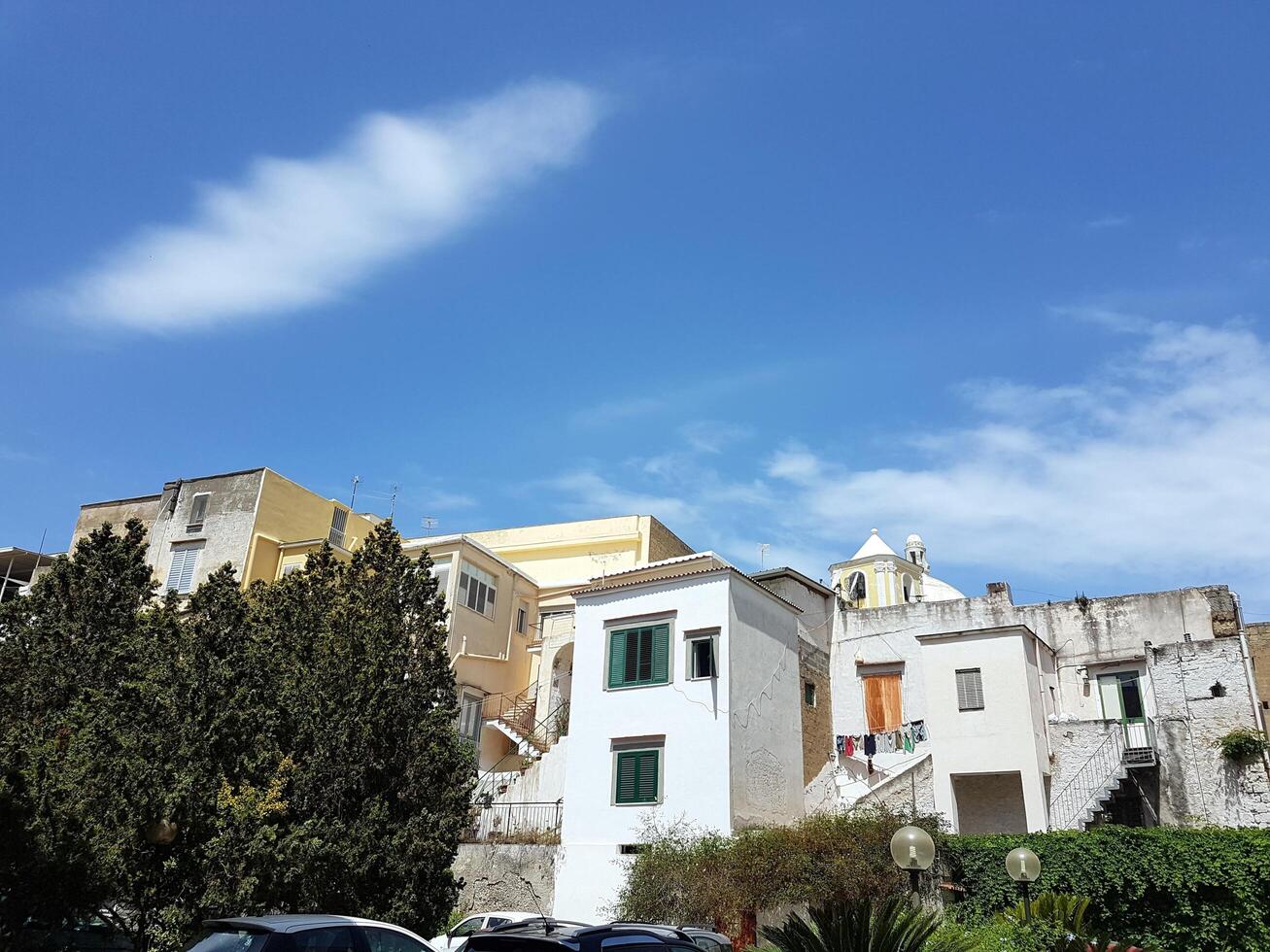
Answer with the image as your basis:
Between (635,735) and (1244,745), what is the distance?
14819 mm

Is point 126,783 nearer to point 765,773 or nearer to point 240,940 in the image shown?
point 240,940

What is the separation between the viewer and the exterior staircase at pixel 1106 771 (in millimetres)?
24469

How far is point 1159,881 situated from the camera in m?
18.3

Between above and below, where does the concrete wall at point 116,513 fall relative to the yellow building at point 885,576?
below

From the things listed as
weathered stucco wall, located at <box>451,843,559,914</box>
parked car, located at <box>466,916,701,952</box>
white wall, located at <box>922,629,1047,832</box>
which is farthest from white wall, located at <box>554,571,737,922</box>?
parked car, located at <box>466,916,701,952</box>

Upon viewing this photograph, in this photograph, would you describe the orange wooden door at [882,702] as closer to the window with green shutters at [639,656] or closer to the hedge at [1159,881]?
the window with green shutters at [639,656]

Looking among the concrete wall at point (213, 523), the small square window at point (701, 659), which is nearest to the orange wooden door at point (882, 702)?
the small square window at point (701, 659)

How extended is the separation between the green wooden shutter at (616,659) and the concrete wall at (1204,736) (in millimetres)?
13852

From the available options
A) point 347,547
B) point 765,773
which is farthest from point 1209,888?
point 347,547

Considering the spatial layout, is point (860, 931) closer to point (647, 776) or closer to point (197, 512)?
point (647, 776)

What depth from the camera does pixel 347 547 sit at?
4059cm

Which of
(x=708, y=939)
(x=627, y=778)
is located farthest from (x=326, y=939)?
(x=627, y=778)

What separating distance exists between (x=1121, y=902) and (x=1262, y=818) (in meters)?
7.69

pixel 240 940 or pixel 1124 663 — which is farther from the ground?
pixel 1124 663
